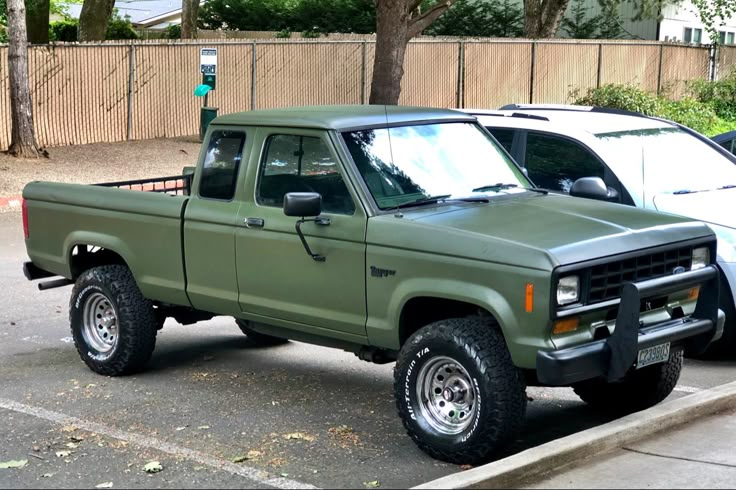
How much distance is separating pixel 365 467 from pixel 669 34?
37596 mm

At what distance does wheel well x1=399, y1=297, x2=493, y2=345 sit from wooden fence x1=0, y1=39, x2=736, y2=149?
16150 mm

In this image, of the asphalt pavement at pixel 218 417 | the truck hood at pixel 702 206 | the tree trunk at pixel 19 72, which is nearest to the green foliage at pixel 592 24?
the tree trunk at pixel 19 72

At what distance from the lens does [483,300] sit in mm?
6145

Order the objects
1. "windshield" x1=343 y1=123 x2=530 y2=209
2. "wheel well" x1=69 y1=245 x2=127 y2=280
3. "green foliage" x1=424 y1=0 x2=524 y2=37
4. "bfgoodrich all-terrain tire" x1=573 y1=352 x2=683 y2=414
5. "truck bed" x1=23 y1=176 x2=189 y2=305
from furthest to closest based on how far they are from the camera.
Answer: "green foliage" x1=424 y1=0 x2=524 y2=37 → "wheel well" x1=69 y1=245 x2=127 y2=280 → "truck bed" x1=23 y1=176 x2=189 y2=305 → "bfgoodrich all-terrain tire" x1=573 y1=352 x2=683 y2=414 → "windshield" x1=343 y1=123 x2=530 y2=209

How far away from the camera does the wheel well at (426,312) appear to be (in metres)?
6.60

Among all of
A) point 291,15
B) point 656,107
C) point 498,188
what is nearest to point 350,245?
point 498,188

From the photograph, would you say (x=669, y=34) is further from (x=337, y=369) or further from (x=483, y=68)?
(x=337, y=369)

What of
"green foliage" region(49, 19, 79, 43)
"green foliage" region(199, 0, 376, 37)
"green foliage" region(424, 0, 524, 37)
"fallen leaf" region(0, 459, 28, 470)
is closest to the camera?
"fallen leaf" region(0, 459, 28, 470)

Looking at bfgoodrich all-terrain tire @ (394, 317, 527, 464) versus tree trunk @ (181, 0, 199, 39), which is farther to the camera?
tree trunk @ (181, 0, 199, 39)

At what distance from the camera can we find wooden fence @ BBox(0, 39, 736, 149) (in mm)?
22750

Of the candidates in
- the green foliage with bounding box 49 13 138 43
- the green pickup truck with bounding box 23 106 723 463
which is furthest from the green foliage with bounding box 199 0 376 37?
the green pickup truck with bounding box 23 106 723 463

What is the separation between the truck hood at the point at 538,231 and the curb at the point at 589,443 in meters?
1.03

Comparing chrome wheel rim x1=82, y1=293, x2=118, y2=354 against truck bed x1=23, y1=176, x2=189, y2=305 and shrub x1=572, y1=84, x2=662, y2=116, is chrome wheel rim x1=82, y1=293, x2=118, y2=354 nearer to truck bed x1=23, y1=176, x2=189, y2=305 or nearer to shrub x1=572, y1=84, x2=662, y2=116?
truck bed x1=23, y1=176, x2=189, y2=305

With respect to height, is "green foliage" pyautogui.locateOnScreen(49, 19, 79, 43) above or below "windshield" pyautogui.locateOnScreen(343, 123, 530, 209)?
above
